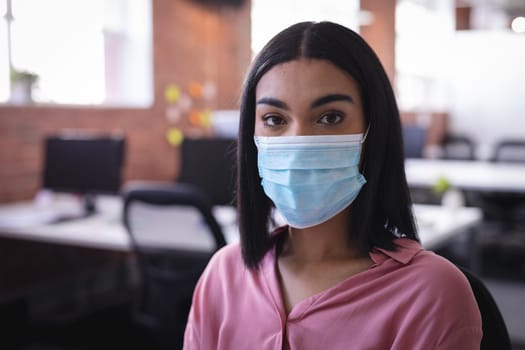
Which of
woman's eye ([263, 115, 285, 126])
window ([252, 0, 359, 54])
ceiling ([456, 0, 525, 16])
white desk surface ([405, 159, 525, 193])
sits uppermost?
ceiling ([456, 0, 525, 16])

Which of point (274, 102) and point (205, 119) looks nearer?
point (274, 102)

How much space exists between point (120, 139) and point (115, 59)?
1.15 metres

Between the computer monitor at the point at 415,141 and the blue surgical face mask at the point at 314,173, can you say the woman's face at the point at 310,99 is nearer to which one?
the blue surgical face mask at the point at 314,173

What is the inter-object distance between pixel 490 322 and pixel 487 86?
7.66 m

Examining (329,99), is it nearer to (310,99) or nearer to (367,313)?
(310,99)

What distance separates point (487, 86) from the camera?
809 cm

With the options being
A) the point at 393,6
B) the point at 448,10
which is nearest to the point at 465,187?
the point at 393,6

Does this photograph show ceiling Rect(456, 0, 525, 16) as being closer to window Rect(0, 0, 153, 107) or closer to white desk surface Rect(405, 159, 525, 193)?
white desk surface Rect(405, 159, 525, 193)

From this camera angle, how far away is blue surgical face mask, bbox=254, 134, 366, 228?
1.09 meters

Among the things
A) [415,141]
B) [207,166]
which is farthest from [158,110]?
[415,141]

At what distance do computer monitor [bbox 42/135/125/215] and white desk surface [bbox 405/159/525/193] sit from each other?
1.79 meters

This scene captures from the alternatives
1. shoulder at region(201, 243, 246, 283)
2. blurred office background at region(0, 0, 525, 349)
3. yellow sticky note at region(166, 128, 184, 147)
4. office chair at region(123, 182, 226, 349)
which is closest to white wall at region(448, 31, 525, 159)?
→ blurred office background at region(0, 0, 525, 349)

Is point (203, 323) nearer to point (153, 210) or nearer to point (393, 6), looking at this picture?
point (153, 210)

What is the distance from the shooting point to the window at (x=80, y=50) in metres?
3.48
